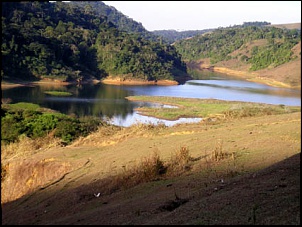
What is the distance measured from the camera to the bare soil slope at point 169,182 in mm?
5398

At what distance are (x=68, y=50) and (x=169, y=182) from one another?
68022 millimetres

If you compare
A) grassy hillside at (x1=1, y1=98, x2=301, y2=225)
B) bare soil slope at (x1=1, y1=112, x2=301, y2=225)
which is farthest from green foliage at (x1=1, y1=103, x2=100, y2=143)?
bare soil slope at (x1=1, y1=112, x2=301, y2=225)

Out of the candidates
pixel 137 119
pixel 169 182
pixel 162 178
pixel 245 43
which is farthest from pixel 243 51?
pixel 169 182

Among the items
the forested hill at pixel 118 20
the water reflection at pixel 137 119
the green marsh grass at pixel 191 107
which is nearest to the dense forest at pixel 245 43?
the forested hill at pixel 118 20

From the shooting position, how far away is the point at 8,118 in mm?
21625

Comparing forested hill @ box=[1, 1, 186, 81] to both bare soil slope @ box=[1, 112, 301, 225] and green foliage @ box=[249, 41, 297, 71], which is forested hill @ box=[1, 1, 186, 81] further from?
bare soil slope @ box=[1, 112, 301, 225]

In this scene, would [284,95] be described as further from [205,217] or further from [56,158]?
[205,217]

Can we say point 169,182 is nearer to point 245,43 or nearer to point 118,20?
point 245,43

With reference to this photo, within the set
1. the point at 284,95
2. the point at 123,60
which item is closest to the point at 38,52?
the point at 123,60

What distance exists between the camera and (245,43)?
385 ft

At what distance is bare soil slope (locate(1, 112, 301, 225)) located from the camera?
5398mm

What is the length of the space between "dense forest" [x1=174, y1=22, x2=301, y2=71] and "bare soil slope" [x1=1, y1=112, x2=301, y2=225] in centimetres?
7069

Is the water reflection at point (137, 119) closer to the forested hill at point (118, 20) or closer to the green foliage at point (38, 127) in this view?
the green foliage at point (38, 127)

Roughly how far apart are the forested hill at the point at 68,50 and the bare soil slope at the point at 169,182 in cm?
4555
